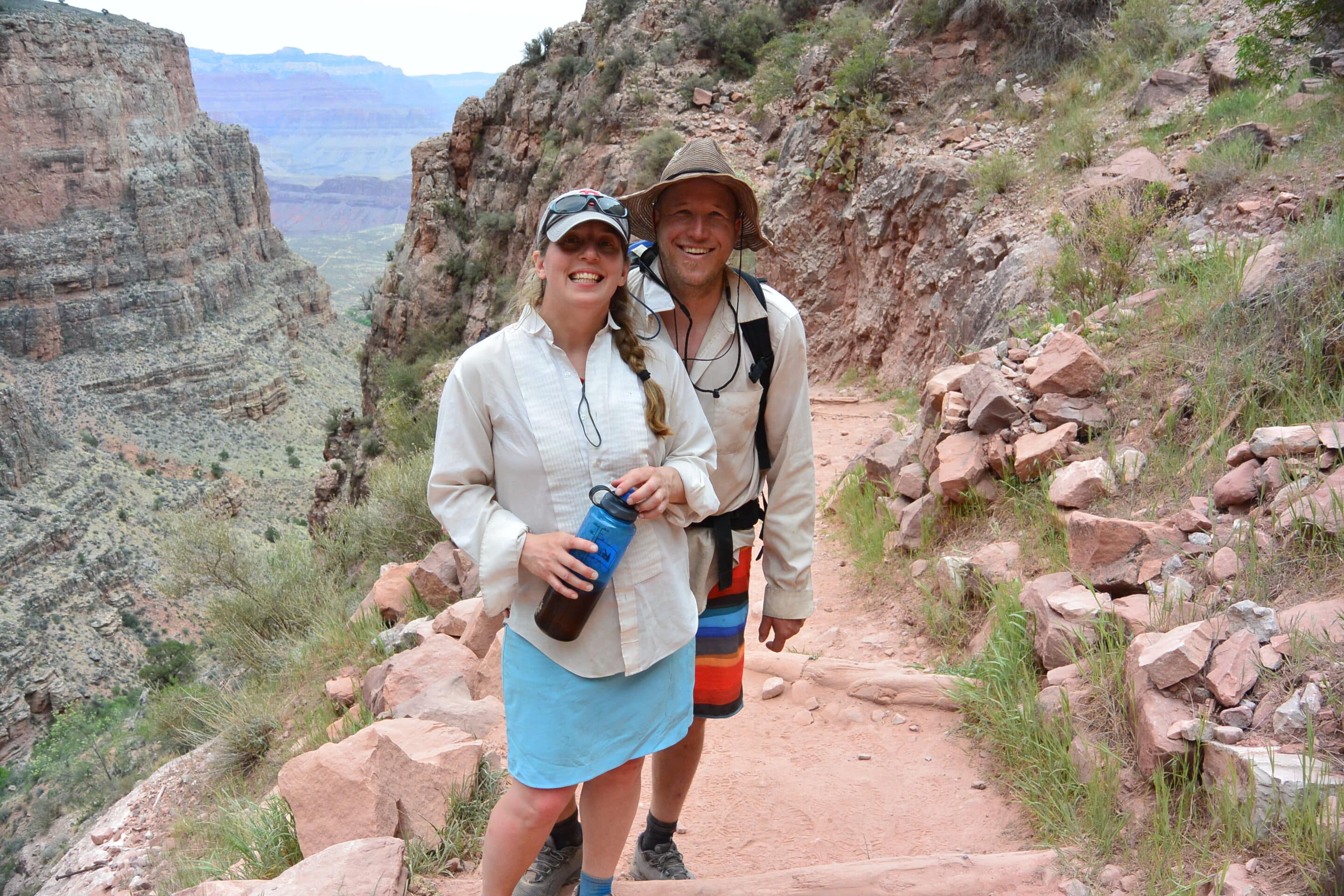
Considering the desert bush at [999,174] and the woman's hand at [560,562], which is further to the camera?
the desert bush at [999,174]

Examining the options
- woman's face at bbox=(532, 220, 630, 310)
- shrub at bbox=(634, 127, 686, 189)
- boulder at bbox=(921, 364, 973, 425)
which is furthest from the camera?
shrub at bbox=(634, 127, 686, 189)

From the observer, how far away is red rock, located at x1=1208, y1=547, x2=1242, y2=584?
266cm

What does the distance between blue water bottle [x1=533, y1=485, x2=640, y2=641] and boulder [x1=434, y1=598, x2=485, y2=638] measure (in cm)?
283

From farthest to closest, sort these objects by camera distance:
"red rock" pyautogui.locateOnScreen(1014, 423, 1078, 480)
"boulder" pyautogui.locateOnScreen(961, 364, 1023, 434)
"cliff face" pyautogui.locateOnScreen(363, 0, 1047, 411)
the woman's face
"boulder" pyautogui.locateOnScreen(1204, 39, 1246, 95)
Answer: "cliff face" pyautogui.locateOnScreen(363, 0, 1047, 411) → "boulder" pyautogui.locateOnScreen(1204, 39, 1246, 95) → "boulder" pyautogui.locateOnScreen(961, 364, 1023, 434) → "red rock" pyautogui.locateOnScreen(1014, 423, 1078, 480) → the woman's face

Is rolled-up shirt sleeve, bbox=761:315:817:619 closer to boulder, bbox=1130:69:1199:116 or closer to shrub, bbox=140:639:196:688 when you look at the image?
boulder, bbox=1130:69:1199:116

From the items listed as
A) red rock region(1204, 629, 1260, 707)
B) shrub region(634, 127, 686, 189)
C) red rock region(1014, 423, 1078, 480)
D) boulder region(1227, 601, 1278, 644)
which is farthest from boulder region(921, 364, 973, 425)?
shrub region(634, 127, 686, 189)

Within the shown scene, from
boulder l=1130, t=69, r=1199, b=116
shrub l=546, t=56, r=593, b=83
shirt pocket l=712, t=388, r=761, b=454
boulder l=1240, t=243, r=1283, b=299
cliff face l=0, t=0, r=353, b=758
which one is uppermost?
shrub l=546, t=56, r=593, b=83

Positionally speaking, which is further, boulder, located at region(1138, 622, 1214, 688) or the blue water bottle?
boulder, located at region(1138, 622, 1214, 688)

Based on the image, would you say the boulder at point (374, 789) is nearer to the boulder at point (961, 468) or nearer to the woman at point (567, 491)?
the woman at point (567, 491)

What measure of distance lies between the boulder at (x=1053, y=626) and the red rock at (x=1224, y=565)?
1.34 ft

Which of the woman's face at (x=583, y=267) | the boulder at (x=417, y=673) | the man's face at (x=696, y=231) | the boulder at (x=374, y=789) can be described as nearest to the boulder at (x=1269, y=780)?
the man's face at (x=696, y=231)

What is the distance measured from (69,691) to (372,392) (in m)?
13.8

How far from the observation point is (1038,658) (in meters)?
3.06

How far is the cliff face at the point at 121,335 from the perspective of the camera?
2778cm
